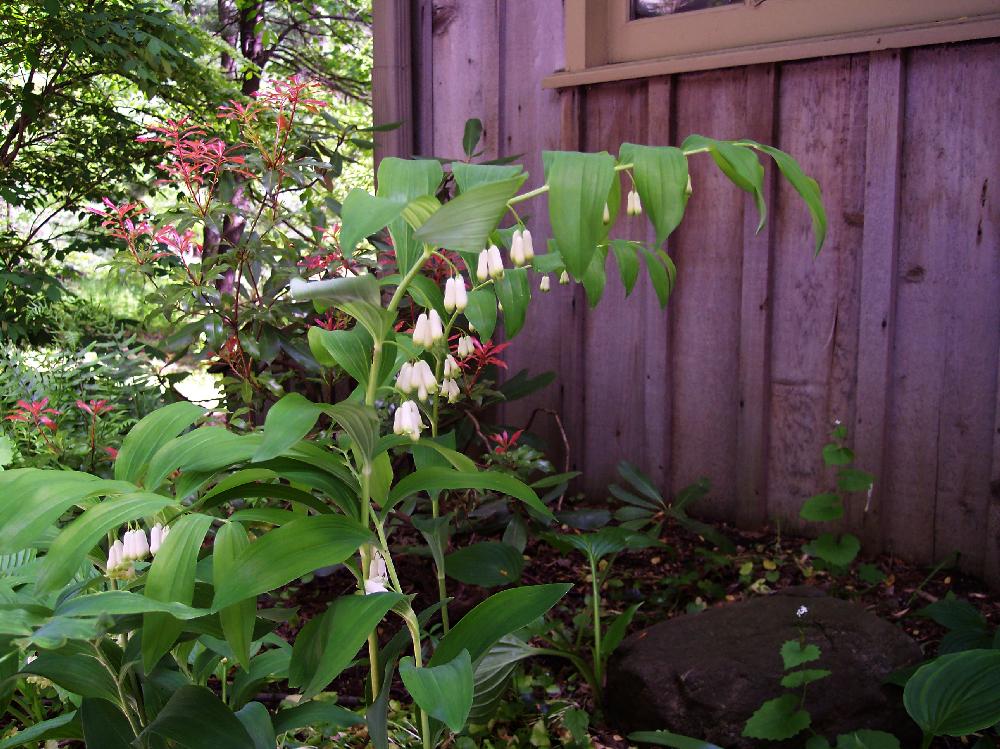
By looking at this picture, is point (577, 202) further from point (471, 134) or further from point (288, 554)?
point (471, 134)

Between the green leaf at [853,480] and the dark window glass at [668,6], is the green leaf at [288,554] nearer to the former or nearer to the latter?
the green leaf at [853,480]

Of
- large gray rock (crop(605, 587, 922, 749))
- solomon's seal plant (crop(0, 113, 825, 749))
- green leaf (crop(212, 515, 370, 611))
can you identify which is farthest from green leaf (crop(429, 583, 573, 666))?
large gray rock (crop(605, 587, 922, 749))

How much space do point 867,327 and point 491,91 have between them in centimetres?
145

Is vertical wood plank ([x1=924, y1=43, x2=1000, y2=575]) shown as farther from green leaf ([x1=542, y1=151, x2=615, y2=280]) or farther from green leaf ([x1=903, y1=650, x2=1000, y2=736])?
green leaf ([x1=542, y1=151, x2=615, y2=280])

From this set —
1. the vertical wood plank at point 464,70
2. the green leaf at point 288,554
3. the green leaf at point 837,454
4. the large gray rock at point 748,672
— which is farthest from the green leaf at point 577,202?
the vertical wood plank at point 464,70

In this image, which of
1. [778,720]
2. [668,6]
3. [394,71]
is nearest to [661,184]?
[778,720]

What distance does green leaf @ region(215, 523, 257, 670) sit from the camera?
965 mm

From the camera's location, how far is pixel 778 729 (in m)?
1.50

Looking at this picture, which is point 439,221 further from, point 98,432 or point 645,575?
point 645,575

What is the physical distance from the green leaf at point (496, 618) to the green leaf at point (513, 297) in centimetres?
38

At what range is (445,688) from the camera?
100 cm

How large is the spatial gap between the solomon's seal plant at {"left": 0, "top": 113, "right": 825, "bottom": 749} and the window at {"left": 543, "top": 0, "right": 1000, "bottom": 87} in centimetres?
140

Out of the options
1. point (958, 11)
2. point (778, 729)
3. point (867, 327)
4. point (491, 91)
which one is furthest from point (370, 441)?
point (491, 91)

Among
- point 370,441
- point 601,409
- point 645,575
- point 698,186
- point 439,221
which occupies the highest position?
point 698,186
